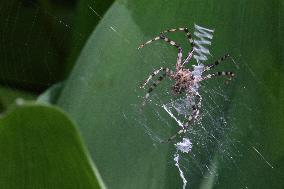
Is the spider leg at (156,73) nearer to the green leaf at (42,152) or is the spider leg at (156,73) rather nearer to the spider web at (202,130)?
the spider web at (202,130)

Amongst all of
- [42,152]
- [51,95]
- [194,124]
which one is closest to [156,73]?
[194,124]

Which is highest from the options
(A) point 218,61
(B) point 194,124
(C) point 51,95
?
(A) point 218,61

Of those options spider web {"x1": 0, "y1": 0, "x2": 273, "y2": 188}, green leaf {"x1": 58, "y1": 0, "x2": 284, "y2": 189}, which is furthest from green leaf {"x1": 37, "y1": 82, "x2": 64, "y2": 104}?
spider web {"x1": 0, "y1": 0, "x2": 273, "y2": 188}

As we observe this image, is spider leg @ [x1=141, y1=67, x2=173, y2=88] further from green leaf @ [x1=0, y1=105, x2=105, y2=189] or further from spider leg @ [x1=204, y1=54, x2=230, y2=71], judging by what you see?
green leaf @ [x1=0, y1=105, x2=105, y2=189]

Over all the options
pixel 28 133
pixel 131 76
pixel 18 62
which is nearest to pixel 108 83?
pixel 131 76

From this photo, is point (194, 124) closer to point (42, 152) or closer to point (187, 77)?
point (187, 77)

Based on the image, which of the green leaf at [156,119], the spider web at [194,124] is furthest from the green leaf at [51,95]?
the spider web at [194,124]
